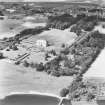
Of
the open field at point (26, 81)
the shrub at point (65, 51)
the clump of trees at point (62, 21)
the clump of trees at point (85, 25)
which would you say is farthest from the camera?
the clump of trees at point (62, 21)

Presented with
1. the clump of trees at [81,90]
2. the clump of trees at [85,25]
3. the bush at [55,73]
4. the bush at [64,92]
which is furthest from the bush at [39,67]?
the clump of trees at [85,25]

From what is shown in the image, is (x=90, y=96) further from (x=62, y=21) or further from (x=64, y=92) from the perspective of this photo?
(x=62, y=21)

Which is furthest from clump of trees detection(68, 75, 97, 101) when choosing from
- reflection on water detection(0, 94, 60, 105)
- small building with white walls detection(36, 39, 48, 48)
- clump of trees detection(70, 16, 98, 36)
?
clump of trees detection(70, 16, 98, 36)

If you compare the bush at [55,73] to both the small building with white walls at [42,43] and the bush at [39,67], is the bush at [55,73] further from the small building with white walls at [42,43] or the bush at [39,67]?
the small building with white walls at [42,43]

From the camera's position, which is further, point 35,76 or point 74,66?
point 74,66

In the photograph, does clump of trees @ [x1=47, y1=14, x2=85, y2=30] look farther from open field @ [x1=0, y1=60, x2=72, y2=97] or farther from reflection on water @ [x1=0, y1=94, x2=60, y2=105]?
reflection on water @ [x1=0, y1=94, x2=60, y2=105]

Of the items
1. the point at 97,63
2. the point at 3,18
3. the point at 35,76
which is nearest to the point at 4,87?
the point at 35,76

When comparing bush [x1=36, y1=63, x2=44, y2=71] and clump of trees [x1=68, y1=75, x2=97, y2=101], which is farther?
bush [x1=36, y1=63, x2=44, y2=71]

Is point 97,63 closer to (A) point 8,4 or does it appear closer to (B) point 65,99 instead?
(B) point 65,99
